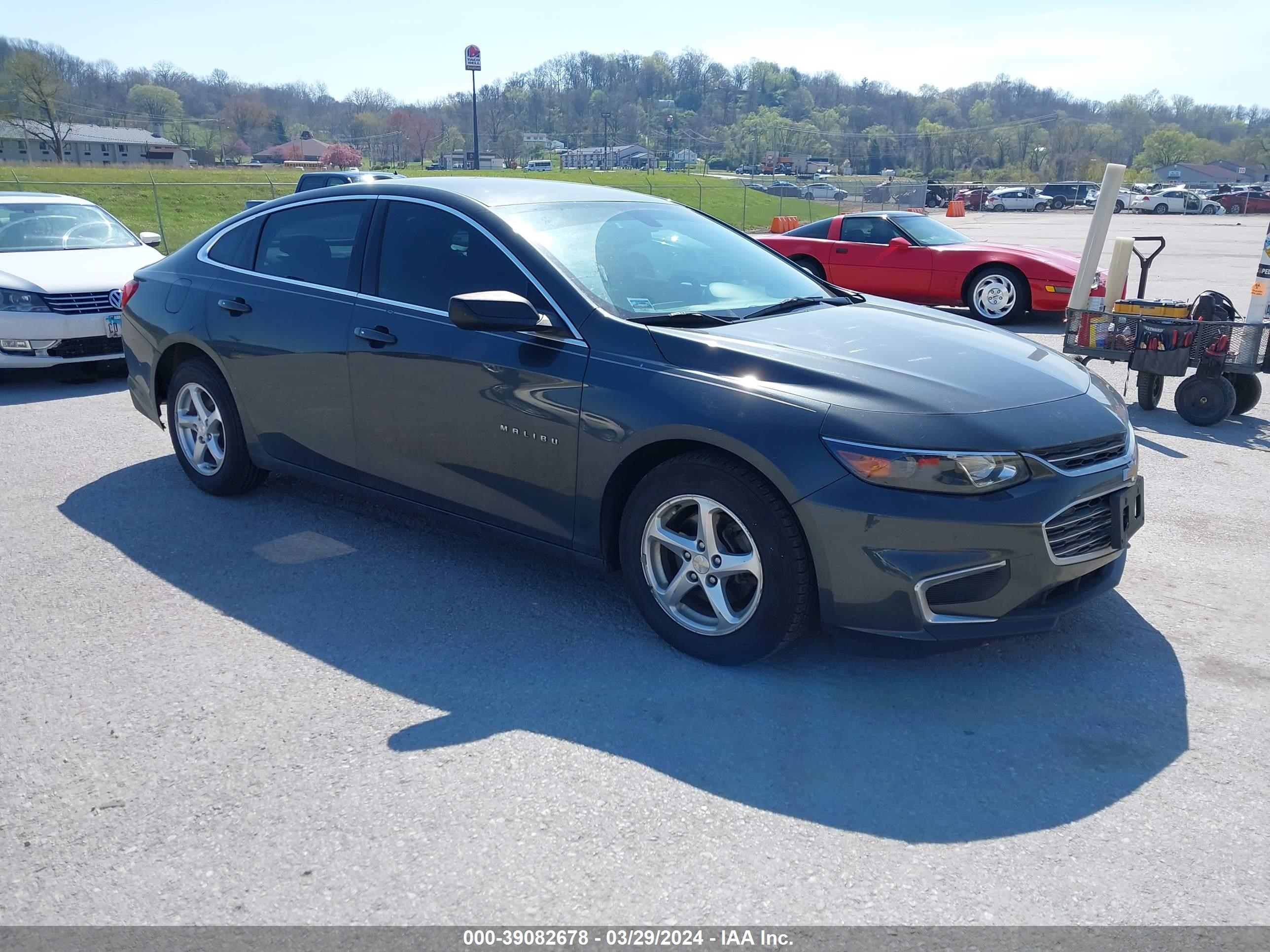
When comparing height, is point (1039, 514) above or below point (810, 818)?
above

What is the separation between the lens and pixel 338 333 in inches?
183

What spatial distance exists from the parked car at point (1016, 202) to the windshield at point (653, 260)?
208ft

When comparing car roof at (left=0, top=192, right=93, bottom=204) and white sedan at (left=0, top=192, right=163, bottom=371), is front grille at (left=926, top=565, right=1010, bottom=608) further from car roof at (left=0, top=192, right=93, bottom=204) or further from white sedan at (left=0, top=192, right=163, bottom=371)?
car roof at (left=0, top=192, right=93, bottom=204)

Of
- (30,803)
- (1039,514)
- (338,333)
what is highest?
(338,333)

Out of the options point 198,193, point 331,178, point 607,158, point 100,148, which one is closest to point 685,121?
point 607,158

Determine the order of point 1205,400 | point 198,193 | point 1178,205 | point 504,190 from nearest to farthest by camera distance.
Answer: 1. point 504,190
2. point 1205,400
3. point 198,193
4. point 1178,205

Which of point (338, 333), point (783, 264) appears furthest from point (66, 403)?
point (783, 264)

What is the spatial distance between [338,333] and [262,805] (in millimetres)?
2361

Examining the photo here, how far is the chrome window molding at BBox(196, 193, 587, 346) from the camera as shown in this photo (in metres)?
3.99

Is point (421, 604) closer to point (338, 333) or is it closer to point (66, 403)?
point (338, 333)

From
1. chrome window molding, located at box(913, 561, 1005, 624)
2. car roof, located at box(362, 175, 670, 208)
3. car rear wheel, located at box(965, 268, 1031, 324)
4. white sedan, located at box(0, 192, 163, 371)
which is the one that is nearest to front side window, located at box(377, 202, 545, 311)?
car roof, located at box(362, 175, 670, 208)

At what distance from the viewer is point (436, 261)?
4.44 m

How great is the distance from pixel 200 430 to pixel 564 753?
3390 millimetres

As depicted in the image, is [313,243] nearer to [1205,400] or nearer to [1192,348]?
[1192,348]
